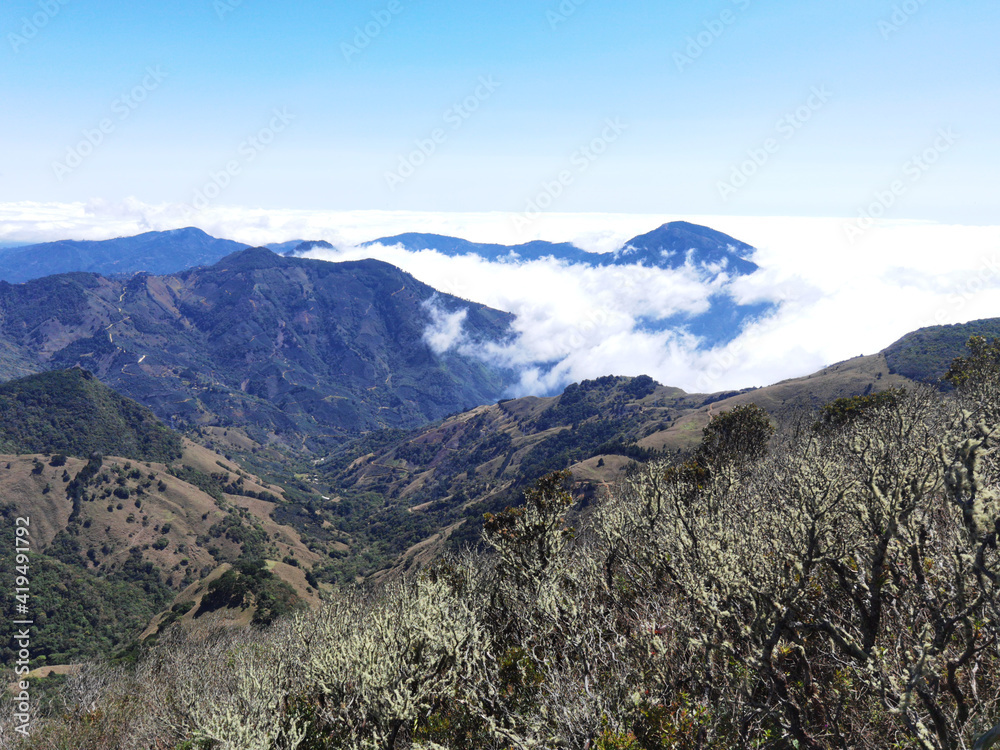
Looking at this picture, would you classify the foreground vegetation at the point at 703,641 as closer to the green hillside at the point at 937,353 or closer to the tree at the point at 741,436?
the tree at the point at 741,436

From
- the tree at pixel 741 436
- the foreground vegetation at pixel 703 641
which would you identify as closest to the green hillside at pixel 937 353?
the tree at pixel 741 436

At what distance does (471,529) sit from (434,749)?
6821 inches

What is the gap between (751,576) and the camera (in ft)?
54.4

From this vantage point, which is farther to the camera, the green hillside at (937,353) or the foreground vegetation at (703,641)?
the green hillside at (937,353)

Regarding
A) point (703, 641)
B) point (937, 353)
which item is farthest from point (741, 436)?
point (937, 353)

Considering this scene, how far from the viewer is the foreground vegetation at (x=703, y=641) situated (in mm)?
12844

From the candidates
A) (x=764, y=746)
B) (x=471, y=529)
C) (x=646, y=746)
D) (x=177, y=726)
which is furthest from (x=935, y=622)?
(x=471, y=529)

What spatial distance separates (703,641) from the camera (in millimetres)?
14492

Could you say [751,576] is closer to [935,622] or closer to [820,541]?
[820,541]

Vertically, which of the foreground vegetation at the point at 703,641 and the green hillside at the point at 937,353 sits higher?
the green hillside at the point at 937,353

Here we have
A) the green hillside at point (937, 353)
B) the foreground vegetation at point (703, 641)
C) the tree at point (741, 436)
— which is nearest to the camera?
the foreground vegetation at point (703, 641)

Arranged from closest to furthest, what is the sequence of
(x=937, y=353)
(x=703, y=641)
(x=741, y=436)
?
(x=703, y=641) < (x=741, y=436) < (x=937, y=353)

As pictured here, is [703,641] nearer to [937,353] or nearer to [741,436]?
[741,436]

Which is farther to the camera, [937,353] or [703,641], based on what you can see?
[937,353]
